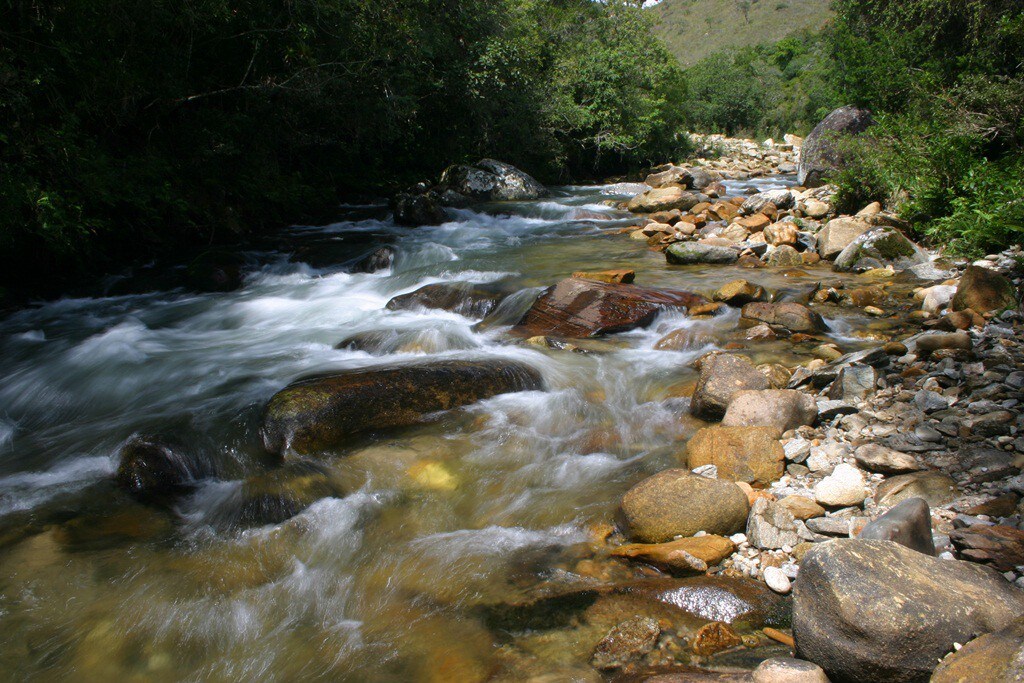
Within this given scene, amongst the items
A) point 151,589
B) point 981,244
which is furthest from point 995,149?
point 151,589

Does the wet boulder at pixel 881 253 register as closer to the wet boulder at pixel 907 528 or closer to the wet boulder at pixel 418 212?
the wet boulder at pixel 907 528

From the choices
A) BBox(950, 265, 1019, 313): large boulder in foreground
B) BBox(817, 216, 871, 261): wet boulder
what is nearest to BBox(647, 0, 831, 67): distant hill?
BBox(817, 216, 871, 261): wet boulder

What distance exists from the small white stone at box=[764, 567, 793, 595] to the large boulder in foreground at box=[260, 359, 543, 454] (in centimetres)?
279

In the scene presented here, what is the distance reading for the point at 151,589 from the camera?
329 cm

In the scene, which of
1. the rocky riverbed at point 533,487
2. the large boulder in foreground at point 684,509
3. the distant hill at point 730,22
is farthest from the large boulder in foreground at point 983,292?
the distant hill at point 730,22

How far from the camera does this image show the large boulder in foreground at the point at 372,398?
4559 mm

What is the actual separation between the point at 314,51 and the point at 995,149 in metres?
12.4

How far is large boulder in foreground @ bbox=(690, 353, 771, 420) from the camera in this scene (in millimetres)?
4797

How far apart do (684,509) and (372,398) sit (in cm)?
252

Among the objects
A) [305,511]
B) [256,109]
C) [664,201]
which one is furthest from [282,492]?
[664,201]

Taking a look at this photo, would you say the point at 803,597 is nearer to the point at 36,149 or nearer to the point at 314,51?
the point at 36,149

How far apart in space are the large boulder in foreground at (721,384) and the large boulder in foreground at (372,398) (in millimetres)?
1400

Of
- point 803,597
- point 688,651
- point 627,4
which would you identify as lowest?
point 688,651

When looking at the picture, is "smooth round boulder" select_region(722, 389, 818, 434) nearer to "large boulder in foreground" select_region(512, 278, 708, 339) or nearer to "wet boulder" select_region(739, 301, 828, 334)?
"wet boulder" select_region(739, 301, 828, 334)
